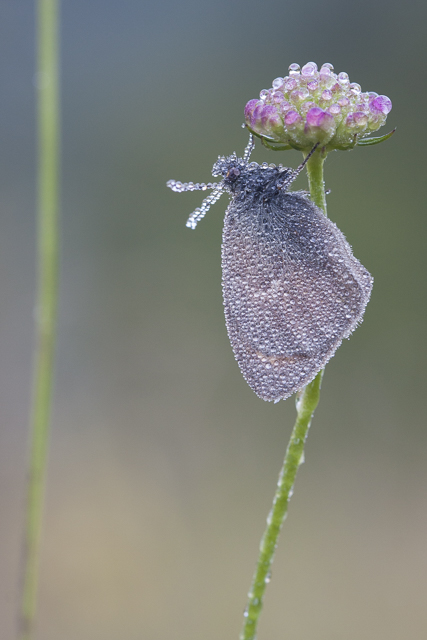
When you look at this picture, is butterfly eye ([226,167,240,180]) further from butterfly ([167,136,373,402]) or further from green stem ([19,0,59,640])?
green stem ([19,0,59,640])

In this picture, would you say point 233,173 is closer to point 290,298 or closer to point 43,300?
point 290,298

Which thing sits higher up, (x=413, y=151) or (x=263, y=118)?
(x=413, y=151)

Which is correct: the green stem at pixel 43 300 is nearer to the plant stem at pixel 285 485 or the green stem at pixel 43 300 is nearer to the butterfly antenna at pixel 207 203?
the butterfly antenna at pixel 207 203

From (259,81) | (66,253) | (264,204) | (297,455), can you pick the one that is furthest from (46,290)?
(259,81)

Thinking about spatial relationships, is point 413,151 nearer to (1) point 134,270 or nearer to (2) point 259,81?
(2) point 259,81

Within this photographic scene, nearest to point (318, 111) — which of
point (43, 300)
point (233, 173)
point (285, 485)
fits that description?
point (233, 173)

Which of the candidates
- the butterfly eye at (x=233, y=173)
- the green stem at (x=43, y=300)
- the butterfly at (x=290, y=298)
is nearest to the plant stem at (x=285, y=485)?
the butterfly at (x=290, y=298)
